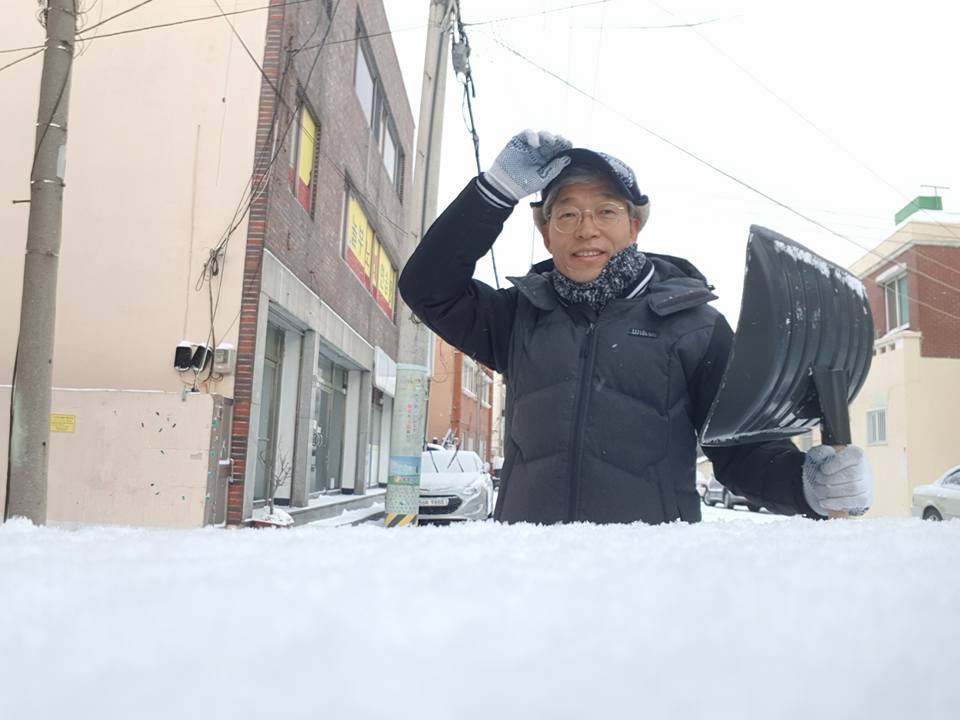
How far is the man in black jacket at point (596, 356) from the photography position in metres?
1.90

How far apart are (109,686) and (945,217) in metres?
24.9

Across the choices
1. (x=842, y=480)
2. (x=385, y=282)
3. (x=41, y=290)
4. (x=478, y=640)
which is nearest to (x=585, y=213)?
(x=842, y=480)

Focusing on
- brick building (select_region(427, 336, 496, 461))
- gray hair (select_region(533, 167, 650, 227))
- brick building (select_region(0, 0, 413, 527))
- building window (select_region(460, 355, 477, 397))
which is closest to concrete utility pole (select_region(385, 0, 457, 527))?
brick building (select_region(0, 0, 413, 527))

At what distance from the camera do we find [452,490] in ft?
38.1

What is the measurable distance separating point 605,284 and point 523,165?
383 millimetres

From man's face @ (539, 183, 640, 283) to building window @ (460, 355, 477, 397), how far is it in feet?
119

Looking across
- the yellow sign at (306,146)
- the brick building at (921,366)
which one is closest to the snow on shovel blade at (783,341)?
the yellow sign at (306,146)

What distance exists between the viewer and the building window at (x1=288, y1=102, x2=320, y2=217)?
10.8 m

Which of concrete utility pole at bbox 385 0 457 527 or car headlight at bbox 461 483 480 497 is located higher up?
concrete utility pole at bbox 385 0 457 527

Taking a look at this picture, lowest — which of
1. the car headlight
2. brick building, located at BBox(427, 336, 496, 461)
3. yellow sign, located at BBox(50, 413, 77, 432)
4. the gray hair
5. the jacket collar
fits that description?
the car headlight

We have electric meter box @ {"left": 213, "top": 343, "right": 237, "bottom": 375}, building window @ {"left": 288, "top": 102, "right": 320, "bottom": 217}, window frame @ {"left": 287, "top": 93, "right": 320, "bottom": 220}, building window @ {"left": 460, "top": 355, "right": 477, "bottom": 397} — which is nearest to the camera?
electric meter box @ {"left": 213, "top": 343, "right": 237, "bottom": 375}

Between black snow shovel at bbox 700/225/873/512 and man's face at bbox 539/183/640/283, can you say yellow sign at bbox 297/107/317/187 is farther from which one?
black snow shovel at bbox 700/225/873/512

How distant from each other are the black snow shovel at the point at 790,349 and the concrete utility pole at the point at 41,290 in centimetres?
510

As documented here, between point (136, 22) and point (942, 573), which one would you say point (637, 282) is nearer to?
point (942, 573)
